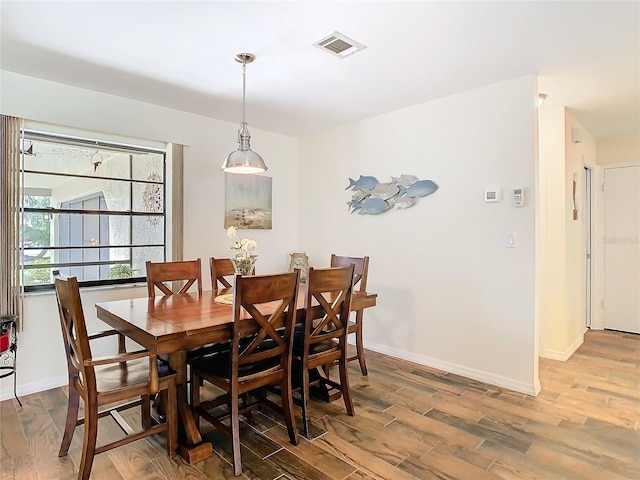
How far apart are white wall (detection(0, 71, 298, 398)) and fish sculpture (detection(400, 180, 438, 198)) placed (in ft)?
5.42

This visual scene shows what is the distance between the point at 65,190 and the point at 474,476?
3604mm

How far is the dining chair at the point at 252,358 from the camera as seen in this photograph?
200 cm

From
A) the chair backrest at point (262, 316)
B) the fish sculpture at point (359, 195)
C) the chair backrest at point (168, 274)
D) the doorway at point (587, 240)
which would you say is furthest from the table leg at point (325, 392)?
the doorway at point (587, 240)

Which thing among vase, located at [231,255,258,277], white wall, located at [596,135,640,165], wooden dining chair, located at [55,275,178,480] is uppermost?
white wall, located at [596,135,640,165]

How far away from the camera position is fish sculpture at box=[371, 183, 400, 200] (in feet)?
12.7

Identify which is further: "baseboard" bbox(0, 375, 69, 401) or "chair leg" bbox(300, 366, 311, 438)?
"baseboard" bbox(0, 375, 69, 401)

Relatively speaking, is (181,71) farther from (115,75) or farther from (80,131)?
(80,131)

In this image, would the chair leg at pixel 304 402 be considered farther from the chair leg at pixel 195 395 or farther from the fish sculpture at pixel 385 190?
the fish sculpture at pixel 385 190

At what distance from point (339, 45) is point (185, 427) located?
2.49 metres

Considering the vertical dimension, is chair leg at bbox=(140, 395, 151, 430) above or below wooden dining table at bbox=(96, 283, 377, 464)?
below

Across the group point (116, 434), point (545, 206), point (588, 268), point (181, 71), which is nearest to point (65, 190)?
point (181, 71)

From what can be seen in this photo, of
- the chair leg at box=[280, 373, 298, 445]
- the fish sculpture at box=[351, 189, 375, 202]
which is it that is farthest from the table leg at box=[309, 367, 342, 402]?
the fish sculpture at box=[351, 189, 375, 202]

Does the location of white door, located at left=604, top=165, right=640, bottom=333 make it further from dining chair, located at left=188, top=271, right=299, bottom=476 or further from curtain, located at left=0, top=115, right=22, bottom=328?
curtain, located at left=0, top=115, right=22, bottom=328

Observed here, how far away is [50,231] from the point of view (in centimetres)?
317
